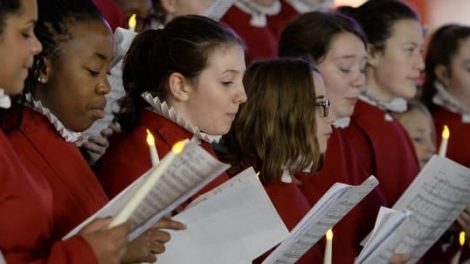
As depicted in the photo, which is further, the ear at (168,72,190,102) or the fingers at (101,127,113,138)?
the fingers at (101,127,113,138)

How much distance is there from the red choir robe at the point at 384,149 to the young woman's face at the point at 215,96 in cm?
88

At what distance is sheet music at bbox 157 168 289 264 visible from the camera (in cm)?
212

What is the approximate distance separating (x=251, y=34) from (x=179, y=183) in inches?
84.5

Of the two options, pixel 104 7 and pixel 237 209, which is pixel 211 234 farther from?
pixel 104 7

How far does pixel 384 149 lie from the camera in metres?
3.48

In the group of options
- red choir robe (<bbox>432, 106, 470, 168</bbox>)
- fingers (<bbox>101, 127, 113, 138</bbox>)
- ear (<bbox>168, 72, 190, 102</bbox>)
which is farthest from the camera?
red choir robe (<bbox>432, 106, 470, 168</bbox>)

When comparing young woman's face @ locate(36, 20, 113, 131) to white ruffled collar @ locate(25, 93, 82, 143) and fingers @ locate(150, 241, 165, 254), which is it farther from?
fingers @ locate(150, 241, 165, 254)

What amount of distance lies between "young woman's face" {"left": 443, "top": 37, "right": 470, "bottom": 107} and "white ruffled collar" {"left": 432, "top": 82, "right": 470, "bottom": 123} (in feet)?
0.07

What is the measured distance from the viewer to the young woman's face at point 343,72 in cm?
329

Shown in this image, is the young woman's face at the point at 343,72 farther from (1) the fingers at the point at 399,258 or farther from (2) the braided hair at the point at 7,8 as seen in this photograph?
(2) the braided hair at the point at 7,8

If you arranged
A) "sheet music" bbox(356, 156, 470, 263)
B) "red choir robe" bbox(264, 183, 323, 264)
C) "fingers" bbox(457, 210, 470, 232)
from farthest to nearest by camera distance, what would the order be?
1. "fingers" bbox(457, 210, 470, 232)
2. "sheet music" bbox(356, 156, 470, 263)
3. "red choir robe" bbox(264, 183, 323, 264)

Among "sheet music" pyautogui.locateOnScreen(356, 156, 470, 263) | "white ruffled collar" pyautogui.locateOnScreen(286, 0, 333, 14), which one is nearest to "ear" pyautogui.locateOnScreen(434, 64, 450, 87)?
"white ruffled collar" pyautogui.locateOnScreen(286, 0, 333, 14)

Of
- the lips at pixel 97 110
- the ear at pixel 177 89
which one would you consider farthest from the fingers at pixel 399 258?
the lips at pixel 97 110

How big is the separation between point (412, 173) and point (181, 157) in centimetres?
180
